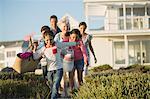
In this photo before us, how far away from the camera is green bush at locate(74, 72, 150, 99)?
6.61 meters

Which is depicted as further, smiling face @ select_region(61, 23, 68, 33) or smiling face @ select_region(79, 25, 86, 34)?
smiling face @ select_region(79, 25, 86, 34)

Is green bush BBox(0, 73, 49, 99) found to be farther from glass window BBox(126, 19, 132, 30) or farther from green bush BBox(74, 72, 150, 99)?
glass window BBox(126, 19, 132, 30)

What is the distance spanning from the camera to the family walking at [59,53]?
8547mm

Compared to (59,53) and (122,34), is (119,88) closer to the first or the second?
(59,53)

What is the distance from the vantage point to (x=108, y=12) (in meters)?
38.2

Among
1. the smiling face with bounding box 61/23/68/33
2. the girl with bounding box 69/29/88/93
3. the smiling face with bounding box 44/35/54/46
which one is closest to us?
the smiling face with bounding box 44/35/54/46

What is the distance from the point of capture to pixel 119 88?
666cm

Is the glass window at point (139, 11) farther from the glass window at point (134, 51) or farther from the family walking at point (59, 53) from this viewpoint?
the family walking at point (59, 53)

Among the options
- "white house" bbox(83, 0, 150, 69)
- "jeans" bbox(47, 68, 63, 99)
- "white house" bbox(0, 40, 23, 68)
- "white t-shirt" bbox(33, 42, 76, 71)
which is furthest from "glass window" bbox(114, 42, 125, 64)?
"white house" bbox(0, 40, 23, 68)

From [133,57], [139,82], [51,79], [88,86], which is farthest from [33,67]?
[133,57]

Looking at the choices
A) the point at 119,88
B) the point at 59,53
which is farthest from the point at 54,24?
the point at 119,88

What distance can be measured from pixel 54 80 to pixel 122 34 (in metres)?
27.9

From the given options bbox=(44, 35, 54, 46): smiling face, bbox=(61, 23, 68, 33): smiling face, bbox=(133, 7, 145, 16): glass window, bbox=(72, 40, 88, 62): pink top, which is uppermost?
bbox=(133, 7, 145, 16): glass window

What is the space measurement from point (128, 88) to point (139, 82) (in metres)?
0.27
